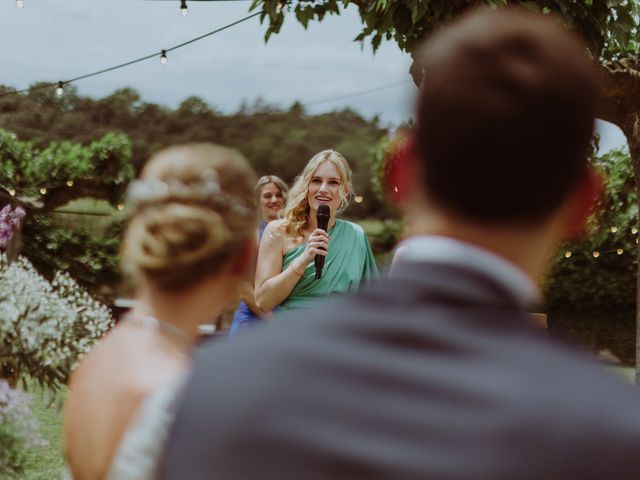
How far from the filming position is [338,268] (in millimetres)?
4180

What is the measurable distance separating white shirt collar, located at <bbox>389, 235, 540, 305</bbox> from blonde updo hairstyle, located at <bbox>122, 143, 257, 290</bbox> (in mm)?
669

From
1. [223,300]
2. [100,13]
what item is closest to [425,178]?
[223,300]

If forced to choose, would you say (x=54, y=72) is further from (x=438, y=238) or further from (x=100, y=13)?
(x=438, y=238)

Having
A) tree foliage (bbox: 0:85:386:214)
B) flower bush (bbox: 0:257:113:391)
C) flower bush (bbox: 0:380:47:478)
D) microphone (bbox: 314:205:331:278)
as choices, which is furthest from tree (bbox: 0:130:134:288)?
flower bush (bbox: 0:380:47:478)

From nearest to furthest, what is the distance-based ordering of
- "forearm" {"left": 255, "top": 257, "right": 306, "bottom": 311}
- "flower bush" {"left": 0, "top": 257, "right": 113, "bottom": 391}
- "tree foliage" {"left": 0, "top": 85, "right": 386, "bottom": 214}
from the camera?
1. "flower bush" {"left": 0, "top": 257, "right": 113, "bottom": 391}
2. "forearm" {"left": 255, "top": 257, "right": 306, "bottom": 311}
3. "tree foliage" {"left": 0, "top": 85, "right": 386, "bottom": 214}

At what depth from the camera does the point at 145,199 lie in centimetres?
145

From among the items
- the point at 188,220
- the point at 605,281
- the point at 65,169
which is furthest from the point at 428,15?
the point at 605,281

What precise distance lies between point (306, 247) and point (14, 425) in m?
1.84

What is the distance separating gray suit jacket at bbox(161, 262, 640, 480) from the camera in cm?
68

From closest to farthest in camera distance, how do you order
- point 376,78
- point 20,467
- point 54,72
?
point 20,467
point 54,72
point 376,78

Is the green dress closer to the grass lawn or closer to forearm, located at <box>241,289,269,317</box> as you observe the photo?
forearm, located at <box>241,289,269,317</box>

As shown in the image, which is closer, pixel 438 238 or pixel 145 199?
pixel 438 238

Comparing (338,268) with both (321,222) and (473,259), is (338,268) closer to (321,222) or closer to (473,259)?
(321,222)

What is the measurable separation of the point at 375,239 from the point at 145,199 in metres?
13.5
